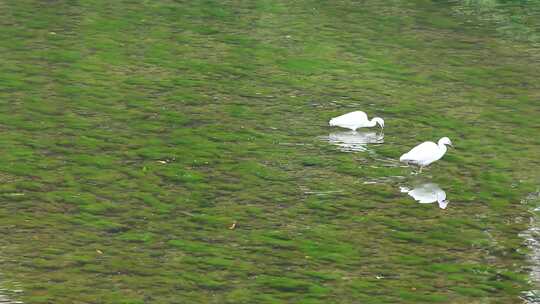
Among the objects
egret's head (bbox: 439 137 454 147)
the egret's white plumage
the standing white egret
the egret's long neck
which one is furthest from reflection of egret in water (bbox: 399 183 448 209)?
the egret's white plumage

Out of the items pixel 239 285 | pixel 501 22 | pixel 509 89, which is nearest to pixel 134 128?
pixel 239 285

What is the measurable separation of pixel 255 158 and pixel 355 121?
2434 mm

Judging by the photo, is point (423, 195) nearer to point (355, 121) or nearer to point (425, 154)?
point (425, 154)

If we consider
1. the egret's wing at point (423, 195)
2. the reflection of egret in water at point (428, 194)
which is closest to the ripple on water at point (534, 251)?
the reflection of egret in water at point (428, 194)

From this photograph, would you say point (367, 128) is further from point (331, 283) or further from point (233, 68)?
point (331, 283)

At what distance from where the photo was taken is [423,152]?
17344mm

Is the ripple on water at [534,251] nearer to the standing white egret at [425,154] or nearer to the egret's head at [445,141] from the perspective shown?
the standing white egret at [425,154]

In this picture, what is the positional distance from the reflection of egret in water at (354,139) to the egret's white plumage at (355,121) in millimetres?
168

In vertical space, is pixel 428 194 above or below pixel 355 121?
above

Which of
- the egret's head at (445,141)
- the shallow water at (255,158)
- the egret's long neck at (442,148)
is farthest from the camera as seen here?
the egret's head at (445,141)

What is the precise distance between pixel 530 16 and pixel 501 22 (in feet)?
5.00

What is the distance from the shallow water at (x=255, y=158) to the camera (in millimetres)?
13320

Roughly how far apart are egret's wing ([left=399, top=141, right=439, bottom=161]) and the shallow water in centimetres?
31

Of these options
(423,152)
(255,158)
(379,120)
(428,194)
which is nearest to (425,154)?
(423,152)
